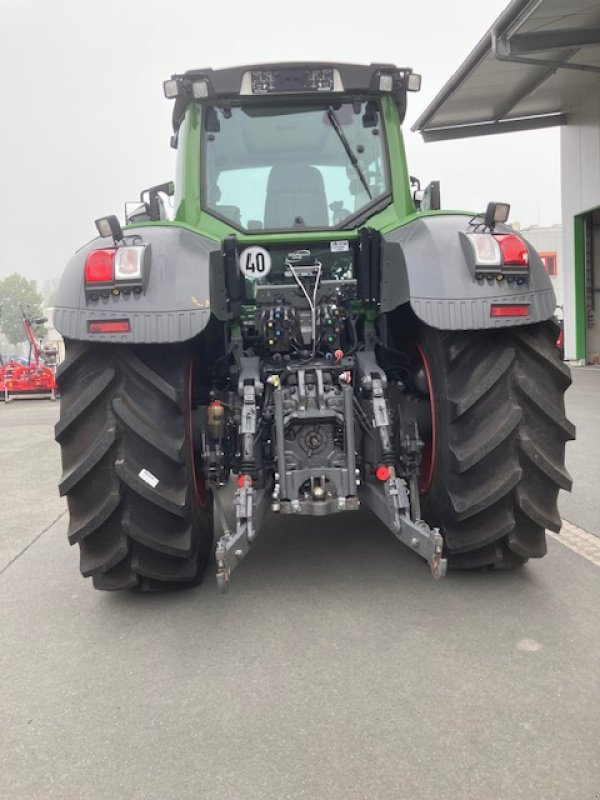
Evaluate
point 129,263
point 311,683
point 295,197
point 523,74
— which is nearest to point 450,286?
point 295,197

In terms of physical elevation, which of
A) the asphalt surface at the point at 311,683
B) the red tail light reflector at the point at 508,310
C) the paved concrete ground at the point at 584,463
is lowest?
the asphalt surface at the point at 311,683

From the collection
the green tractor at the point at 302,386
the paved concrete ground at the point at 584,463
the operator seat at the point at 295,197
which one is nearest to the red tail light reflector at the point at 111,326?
the green tractor at the point at 302,386

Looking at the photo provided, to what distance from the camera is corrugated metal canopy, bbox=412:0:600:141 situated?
10.5 m

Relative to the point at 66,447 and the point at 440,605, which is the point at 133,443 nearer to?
the point at 66,447

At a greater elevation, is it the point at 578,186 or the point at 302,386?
the point at 578,186

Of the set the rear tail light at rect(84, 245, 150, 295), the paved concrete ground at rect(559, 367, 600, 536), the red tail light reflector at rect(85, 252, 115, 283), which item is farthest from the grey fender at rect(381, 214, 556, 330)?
the paved concrete ground at rect(559, 367, 600, 536)

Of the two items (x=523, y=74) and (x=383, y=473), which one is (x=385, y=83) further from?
(x=523, y=74)

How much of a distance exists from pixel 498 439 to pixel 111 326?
1769mm

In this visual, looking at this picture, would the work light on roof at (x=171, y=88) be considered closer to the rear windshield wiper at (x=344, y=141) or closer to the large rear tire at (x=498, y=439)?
the rear windshield wiper at (x=344, y=141)

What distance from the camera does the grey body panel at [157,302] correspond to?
2855 mm

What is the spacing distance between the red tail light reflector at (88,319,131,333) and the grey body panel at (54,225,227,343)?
1cm

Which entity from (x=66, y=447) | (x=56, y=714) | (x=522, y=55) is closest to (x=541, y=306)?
(x=66, y=447)

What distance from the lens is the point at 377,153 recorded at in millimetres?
3779

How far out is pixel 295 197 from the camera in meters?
3.72
